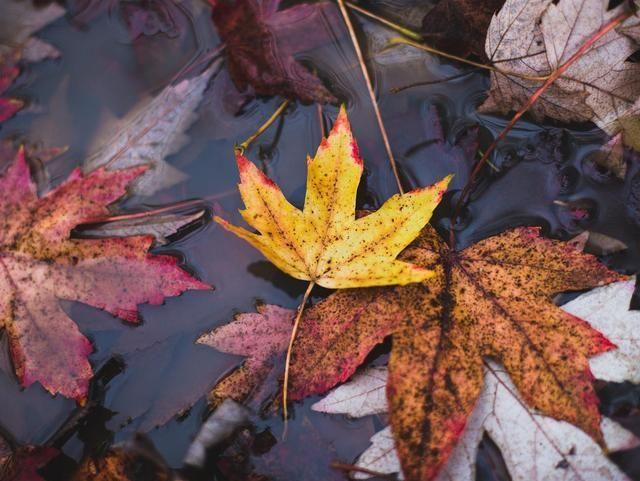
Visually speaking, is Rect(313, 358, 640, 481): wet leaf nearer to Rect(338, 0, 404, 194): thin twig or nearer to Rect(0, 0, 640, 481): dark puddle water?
Rect(0, 0, 640, 481): dark puddle water

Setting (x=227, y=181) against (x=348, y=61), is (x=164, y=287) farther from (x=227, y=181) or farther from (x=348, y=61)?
(x=348, y=61)

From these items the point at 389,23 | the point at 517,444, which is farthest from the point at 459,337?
the point at 389,23

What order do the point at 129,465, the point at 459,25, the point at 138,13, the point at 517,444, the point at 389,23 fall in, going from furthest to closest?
the point at 138,13
the point at 389,23
the point at 459,25
the point at 129,465
the point at 517,444

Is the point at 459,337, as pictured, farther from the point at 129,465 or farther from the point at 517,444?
the point at 129,465

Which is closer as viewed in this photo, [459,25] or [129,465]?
[129,465]

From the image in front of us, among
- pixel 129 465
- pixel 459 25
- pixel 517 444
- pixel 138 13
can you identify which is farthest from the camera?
pixel 138 13

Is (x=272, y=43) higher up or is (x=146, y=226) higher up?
(x=272, y=43)
